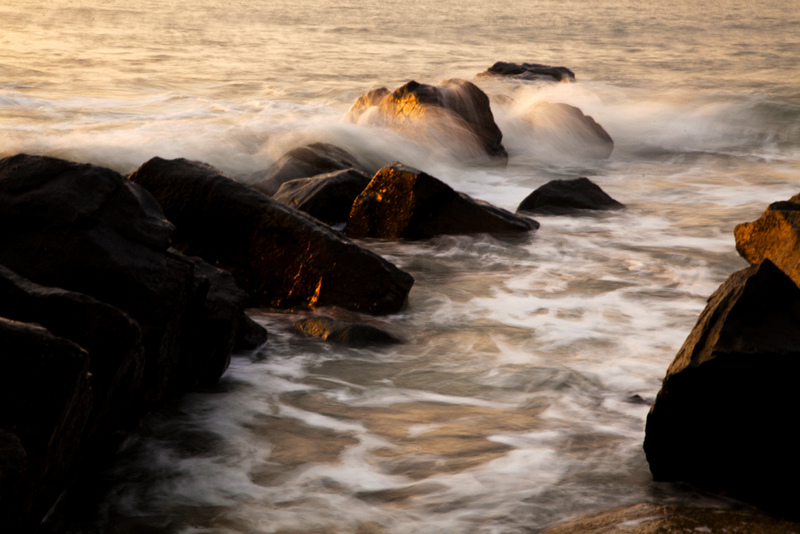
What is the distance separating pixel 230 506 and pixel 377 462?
0.57 meters

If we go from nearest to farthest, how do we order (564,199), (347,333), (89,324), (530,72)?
(89,324)
(347,333)
(564,199)
(530,72)

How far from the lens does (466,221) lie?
19.9ft

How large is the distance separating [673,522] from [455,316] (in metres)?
2.36

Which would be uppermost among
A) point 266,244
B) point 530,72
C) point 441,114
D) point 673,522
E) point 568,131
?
point 530,72

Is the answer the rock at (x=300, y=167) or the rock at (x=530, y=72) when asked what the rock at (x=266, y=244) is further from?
the rock at (x=530, y=72)

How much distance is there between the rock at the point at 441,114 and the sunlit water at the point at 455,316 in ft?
1.25

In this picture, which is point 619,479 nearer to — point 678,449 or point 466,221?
point 678,449

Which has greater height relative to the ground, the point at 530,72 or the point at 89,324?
the point at 530,72

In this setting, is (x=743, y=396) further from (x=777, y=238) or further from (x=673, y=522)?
(x=777, y=238)

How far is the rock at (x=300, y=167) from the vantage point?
23.4 feet

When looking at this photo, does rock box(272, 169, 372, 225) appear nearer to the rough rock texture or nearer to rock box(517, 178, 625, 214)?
rock box(517, 178, 625, 214)

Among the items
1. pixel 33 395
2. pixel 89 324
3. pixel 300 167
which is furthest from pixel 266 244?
pixel 300 167

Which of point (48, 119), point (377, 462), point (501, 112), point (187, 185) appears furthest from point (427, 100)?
point (377, 462)

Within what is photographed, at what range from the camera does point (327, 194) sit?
20.0 feet
